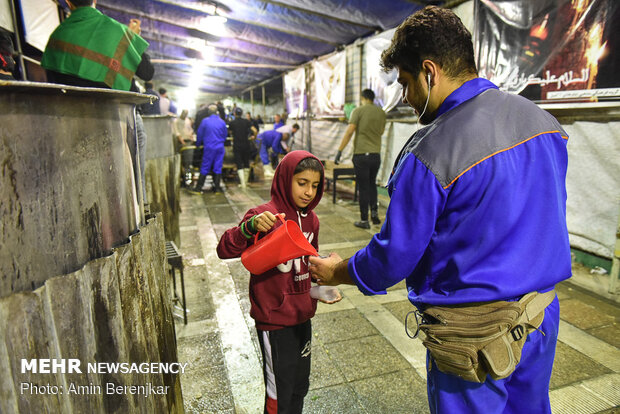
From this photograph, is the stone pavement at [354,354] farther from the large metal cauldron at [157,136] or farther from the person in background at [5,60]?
the person in background at [5,60]

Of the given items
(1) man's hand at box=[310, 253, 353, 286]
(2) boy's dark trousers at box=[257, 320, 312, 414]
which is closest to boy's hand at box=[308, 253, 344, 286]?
(1) man's hand at box=[310, 253, 353, 286]

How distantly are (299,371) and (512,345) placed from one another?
3.53ft

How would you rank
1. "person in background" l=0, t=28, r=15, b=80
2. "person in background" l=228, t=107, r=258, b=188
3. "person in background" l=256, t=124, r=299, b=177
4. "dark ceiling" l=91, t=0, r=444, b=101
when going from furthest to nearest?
"person in background" l=256, t=124, r=299, b=177 → "person in background" l=228, t=107, r=258, b=188 → "dark ceiling" l=91, t=0, r=444, b=101 → "person in background" l=0, t=28, r=15, b=80

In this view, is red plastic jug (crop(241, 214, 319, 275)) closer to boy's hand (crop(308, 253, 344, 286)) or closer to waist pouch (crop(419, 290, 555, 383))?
boy's hand (crop(308, 253, 344, 286))

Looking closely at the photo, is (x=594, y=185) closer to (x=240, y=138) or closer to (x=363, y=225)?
(x=363, y=225)

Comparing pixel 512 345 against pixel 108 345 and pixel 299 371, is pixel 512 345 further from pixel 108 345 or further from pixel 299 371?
pixel 108 345

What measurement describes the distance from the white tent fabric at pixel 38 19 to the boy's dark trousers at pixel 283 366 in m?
5.07

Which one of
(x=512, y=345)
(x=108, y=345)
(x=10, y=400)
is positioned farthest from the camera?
(x=512, y=345)

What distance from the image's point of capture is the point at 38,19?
493 centimetres

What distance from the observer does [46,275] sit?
3.49ft

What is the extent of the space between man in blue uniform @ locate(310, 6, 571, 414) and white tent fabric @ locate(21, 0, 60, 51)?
5.22 meters

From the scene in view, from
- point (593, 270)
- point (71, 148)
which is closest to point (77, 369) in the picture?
point (71, 148)

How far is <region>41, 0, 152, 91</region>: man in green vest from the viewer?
2.88m

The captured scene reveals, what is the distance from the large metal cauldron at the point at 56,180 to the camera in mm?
960
